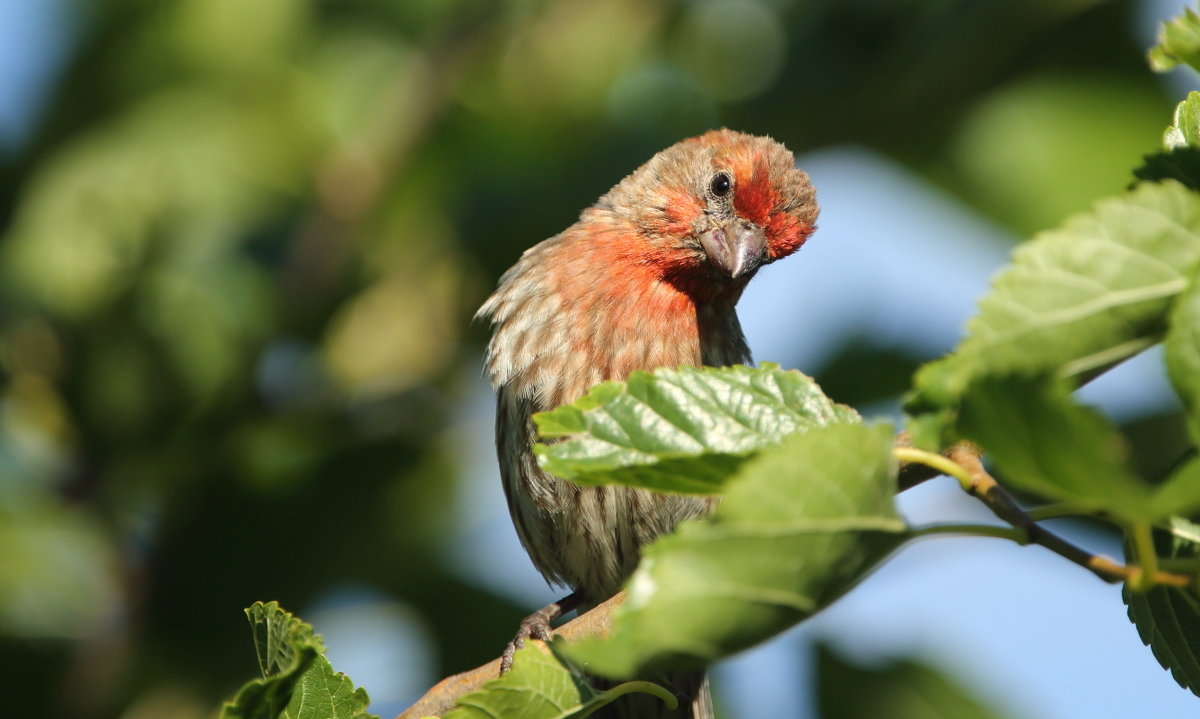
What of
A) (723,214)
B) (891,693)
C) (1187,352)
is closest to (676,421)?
(1187,352)

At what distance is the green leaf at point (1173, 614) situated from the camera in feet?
7.58

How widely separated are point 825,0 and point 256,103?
8.73 feet

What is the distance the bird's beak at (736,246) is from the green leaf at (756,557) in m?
3.58

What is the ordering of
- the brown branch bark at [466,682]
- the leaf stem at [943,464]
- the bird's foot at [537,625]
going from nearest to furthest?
1. the leaf stem at [943,464]
2. the brown branch bark at [466,682]
3. the bird's foot at [537,625]

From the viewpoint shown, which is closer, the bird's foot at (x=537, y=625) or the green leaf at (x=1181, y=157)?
the green leaf at (x=1181, y=157)

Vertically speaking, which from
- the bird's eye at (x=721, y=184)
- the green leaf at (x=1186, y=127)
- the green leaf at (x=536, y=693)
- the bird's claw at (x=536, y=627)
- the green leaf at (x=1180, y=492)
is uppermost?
the bird's eye at (x=721, y=184)

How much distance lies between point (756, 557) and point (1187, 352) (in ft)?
2.04

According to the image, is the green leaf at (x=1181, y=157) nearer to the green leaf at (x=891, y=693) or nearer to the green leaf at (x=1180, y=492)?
the green leaf at (x=1180, y=492)

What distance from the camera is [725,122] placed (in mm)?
6168

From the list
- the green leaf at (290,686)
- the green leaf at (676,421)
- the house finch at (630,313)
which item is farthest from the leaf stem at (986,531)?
the house finch at (630,313)

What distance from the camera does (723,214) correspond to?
5641 mm

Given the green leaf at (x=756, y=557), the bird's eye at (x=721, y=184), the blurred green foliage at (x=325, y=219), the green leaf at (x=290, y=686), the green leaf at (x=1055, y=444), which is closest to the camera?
the green leaf at (x=1055, y=444)

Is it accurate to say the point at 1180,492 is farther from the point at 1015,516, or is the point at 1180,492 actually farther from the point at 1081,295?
the point at 1015,516

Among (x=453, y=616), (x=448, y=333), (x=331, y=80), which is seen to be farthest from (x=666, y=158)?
(x=453, y=616)
